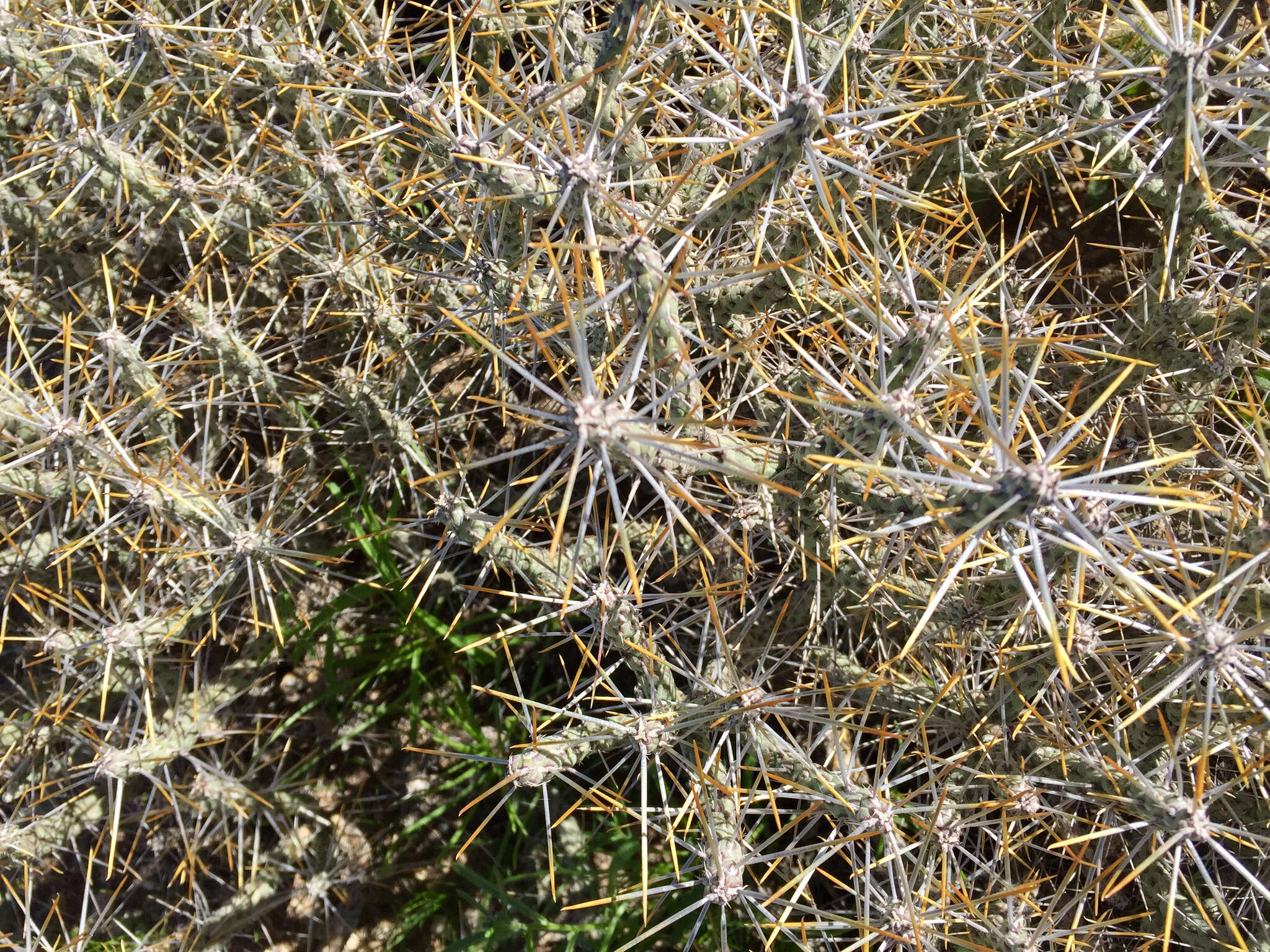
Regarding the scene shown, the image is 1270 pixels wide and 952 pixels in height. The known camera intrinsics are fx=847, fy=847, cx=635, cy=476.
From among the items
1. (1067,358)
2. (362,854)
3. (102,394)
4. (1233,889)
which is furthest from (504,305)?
(1233,889)

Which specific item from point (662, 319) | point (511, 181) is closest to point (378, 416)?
point (511, 181)

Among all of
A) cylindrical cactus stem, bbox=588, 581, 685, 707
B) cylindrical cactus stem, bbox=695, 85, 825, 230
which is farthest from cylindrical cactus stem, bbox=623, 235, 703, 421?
cylindrical cactus stem, bbox=588, 581, 685, 707

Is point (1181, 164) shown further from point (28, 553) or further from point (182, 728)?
point (28, 553)

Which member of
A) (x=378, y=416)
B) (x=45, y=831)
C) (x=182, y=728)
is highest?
(x=378, y=416)

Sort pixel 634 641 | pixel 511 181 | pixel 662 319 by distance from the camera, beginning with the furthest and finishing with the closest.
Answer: pixel 634 641
pixel 511 181
pixel 662 319

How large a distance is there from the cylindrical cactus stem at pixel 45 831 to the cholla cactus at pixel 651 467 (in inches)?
0.6

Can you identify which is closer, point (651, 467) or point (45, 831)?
point (651, 467)

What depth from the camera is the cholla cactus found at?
1.35m

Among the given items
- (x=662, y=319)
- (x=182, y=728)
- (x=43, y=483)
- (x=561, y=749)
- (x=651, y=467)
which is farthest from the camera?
(x=182, y=728)

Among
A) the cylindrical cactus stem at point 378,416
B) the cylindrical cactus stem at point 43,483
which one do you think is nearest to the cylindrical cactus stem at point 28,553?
the cylindrical cactus stem at point 43,483

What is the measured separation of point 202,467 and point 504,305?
934 mm

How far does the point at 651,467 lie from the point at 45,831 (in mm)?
1956

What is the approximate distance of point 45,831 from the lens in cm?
208

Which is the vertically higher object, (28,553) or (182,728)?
(28,553)
